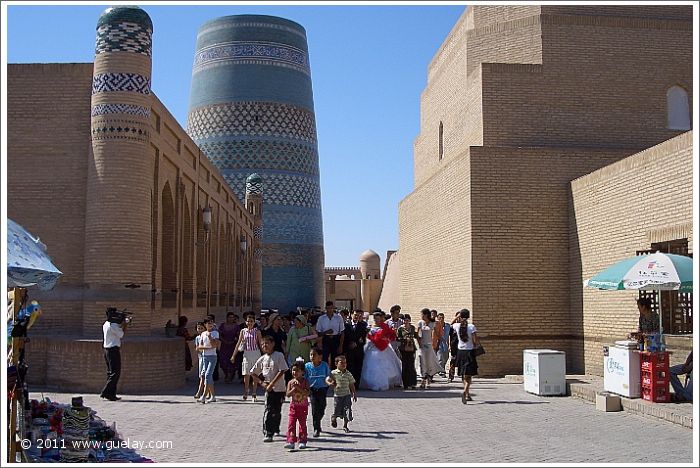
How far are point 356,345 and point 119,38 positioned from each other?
18.5 ft

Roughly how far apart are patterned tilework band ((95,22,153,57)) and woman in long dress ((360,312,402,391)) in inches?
207

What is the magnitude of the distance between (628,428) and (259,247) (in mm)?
25129

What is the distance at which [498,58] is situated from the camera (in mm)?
16562

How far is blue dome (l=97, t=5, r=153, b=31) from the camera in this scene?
11.7 meters

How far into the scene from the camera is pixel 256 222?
32281 millimetres

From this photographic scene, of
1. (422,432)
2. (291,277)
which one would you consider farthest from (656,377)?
(291,277)

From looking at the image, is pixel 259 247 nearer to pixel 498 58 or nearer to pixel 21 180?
pixel 498 58

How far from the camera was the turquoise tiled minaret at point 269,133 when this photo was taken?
3378 centimetres

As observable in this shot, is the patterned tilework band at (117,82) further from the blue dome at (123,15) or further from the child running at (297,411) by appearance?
the child running at (297,411)

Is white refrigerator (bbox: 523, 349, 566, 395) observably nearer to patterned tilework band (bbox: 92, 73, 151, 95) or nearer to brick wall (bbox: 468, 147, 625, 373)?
brick wall (bbox: 468, 147, 625, 373)

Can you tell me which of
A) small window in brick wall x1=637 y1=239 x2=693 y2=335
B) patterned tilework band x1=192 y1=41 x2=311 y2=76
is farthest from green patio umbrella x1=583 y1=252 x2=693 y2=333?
patterned tilework band x1=192 y1=41 x2=311 y2=76

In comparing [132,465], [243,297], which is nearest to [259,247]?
[243,297]

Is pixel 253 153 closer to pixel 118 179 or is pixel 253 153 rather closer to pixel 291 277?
pixel 291 277

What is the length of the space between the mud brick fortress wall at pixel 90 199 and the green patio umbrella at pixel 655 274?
20.1ft
